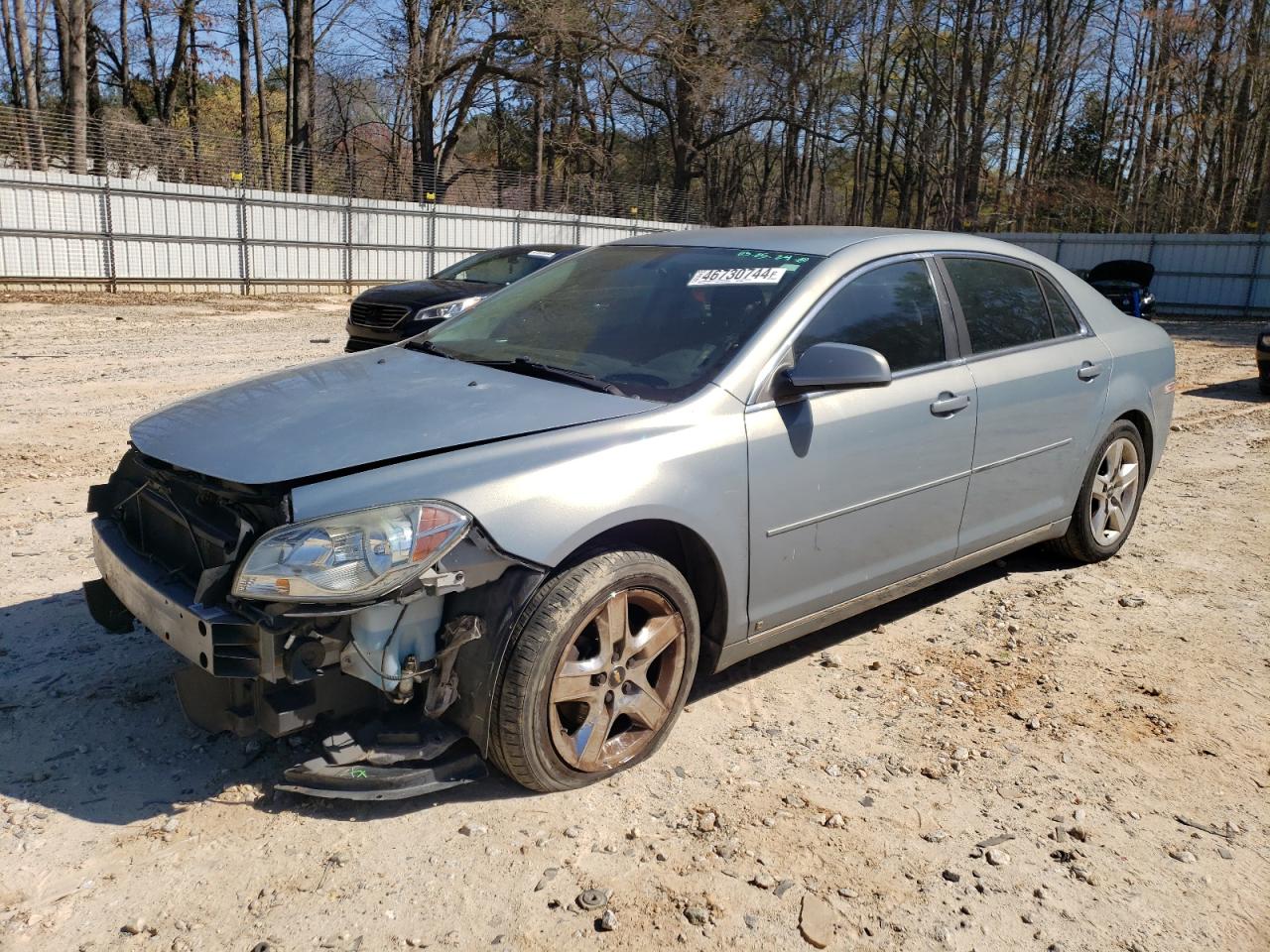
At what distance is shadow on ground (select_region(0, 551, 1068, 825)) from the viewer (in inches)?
118

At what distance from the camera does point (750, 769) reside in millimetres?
3314

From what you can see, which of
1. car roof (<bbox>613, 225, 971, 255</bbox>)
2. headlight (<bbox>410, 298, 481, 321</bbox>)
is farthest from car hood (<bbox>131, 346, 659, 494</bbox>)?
headlight (<bbox>410, 298, 481, 321</bbox>)

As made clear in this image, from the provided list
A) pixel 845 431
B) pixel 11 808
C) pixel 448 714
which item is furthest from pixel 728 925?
pixel 11 808

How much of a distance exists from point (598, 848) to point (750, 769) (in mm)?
660

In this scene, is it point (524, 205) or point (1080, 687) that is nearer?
point (1080, 687)

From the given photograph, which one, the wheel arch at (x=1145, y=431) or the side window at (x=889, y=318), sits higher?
the side window at (x=889, y=318)

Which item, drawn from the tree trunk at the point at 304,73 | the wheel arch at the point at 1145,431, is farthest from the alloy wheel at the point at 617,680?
the tree trunk at the point at 304,73

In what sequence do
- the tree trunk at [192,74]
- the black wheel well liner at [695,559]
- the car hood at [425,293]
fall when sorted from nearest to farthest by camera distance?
the black wheel well liner at [695,559] → the car hood at [425,293] → the tree trunk at [192,74]

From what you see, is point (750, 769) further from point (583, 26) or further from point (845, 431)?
point (583, 26)

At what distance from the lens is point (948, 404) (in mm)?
4039

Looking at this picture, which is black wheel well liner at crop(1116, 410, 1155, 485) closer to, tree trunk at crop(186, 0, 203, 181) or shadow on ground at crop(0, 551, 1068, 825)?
shadow on ground at crop(0, 551, 1068, 825)

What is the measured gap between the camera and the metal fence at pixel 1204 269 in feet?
85.6

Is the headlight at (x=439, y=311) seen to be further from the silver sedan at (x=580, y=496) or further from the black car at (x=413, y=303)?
the silver sedan at (x=580, y=496)

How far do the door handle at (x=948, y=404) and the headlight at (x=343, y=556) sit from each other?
210 centimetres
